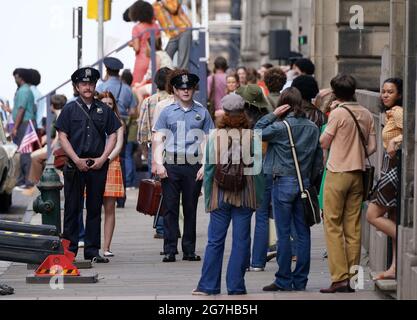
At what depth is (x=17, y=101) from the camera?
25.8 metres

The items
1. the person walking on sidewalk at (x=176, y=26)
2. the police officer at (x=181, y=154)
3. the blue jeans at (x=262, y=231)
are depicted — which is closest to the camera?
the blue jeans at (x=262, y=231)

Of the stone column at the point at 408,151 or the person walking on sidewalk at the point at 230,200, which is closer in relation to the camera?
the stone column at the point at 408,151

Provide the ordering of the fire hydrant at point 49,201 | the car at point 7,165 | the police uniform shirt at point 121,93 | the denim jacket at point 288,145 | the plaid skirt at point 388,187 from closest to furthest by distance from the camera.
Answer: the plaid skirt at point 388,187
the denim jacket at point 288,145
the fire hydrant at point 49,201
the car at point 7,165
the police uniform shirt at point 121,93

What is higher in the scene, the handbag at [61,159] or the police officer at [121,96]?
the police officer at [121,96]

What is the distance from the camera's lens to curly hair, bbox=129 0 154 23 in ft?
80.8

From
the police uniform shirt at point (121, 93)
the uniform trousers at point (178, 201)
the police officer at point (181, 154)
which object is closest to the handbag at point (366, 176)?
the police officer at point (181, 154)

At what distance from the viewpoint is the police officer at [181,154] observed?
16.0 m

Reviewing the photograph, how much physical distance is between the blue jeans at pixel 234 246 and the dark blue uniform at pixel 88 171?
2979mm

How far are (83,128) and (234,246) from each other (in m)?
3.14

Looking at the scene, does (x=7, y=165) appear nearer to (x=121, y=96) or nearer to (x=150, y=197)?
(x=121, y=96)

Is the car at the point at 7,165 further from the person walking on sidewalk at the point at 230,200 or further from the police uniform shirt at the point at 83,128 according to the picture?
the person walking on sidewalk at the point at 230,200

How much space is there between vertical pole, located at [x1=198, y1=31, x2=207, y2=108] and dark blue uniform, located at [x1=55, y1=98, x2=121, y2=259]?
8613 millimetres

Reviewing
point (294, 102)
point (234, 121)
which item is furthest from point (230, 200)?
point (294, 102)
